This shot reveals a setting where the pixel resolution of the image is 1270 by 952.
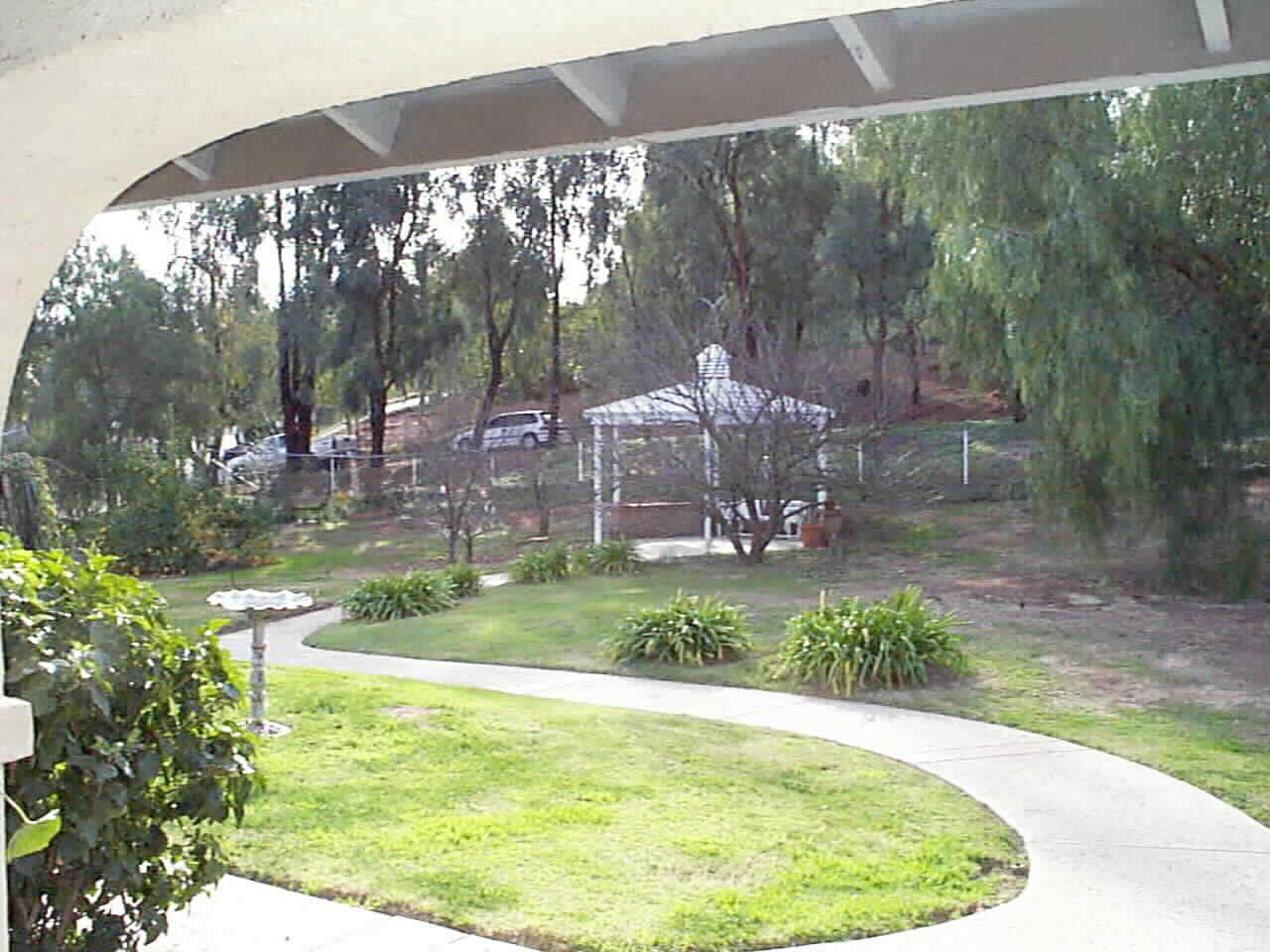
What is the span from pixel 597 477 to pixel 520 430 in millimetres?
8779

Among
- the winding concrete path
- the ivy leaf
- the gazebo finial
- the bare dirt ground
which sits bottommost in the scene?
the winding concrete path

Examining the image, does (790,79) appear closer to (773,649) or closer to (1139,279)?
(773,649)

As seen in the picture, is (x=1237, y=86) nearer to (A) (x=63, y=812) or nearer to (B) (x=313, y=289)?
(A) (x=63, y=812)

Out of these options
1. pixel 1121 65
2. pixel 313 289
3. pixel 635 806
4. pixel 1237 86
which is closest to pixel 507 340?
pixel 313 289

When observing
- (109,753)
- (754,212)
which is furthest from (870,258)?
(109,753)

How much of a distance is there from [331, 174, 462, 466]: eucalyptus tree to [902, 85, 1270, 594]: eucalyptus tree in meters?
14.2

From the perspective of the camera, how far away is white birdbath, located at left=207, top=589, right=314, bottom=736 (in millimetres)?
6984

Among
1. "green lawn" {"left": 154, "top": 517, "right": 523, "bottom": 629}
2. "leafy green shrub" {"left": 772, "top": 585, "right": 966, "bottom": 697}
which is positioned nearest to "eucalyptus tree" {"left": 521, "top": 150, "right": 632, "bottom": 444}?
"green lawn" {"left": 154, "top": 517, "right": 523, "bottom": 629}

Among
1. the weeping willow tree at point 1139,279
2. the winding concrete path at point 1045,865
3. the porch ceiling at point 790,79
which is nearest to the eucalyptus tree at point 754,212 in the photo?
the weeping willow tree at point 1139,279

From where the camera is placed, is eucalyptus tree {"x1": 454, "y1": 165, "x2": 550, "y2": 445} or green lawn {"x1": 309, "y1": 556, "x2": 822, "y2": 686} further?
eucalyptus tree {"x1": 454, "y1": 165, "x2": 550, "y2": 445}

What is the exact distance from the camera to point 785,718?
7.45 m

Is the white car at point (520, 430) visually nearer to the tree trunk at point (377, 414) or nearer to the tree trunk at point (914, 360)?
the tree trunk at point (377, 414)

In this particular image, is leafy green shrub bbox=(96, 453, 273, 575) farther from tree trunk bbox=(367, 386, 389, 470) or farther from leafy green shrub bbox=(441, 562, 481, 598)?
tree trunk bbox=(367, 386, 389, 470)

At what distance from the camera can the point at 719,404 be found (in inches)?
563
